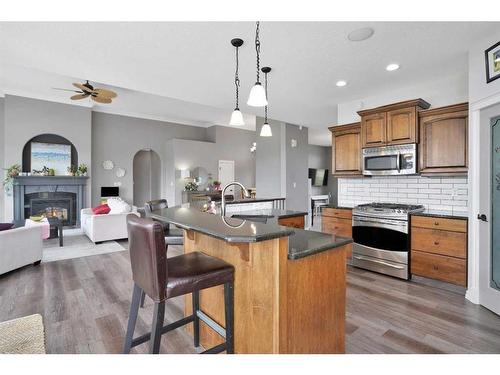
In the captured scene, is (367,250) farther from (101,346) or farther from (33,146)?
(33,146)

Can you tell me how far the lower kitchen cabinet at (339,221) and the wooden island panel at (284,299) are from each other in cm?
231

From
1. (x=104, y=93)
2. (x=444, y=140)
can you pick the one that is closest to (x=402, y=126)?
(x=444, y=140)

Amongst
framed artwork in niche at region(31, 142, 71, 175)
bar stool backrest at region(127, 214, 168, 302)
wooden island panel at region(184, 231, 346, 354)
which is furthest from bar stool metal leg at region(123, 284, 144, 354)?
framed artwork in niche at region(31, 142, 71, 175)

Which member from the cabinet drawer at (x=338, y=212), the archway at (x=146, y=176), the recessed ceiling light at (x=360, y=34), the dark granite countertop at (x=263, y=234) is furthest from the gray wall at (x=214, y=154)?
the dark granite countertop at (x=263, y=234)

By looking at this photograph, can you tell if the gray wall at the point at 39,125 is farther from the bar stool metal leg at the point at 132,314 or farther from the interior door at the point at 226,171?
the bar stool metal leg at the point at 132,314

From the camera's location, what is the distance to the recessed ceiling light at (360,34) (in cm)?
241

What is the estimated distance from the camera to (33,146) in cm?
644

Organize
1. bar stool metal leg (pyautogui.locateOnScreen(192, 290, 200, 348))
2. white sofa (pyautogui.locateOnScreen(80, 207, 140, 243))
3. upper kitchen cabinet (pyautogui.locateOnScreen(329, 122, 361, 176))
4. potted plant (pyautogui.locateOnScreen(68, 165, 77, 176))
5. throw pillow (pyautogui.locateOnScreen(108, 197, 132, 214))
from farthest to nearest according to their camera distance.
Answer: potted plant (pyautogui.locateOnScreen(68, 165, 77, 176))
throw pillow (pyautogui.locateOnScreen(108, 197, 132, 214))
white sofa (pyautogui.locateOnScreen(80, 207, 140, 243))
upper kitchen cabinet (pyautogui.locateOnScreen(329, 122, 361, 176))
bar stool metal leg (pyautogui.locateOnScreen(192, 290, 200, 348))

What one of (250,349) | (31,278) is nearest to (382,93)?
(250,349)

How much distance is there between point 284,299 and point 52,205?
7289 millimetres

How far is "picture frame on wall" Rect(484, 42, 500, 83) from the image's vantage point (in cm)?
240

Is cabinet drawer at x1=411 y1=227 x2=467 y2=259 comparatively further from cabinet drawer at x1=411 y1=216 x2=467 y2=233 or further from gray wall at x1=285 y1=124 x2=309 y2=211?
gray wall at x1=285 y1=124 x2=309 y2=211

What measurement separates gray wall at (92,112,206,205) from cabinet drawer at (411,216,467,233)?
725 centimetres

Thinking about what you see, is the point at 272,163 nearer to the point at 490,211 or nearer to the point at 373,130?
the point at 373,130
